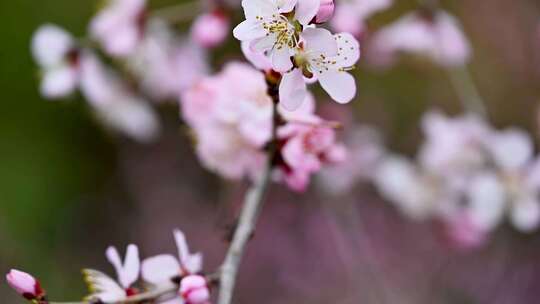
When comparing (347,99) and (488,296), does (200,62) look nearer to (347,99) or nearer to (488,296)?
(347,99)

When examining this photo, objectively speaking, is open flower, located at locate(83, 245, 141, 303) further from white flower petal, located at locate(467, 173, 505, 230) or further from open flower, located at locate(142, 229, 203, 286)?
white flower petal, located at locate(467, 173, 505, 230)

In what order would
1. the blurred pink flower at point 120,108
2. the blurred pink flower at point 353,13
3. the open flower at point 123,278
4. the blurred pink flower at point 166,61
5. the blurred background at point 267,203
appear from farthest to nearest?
the blurred background at point 267,203
the blurred pink flower at point 120,108
the blurred pink flower at point 166,61
the blurred pink flower at point 353,13
the open flower at point 123,278

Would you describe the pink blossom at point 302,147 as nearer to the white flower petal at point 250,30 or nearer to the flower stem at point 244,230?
the flower stem at point 244,230

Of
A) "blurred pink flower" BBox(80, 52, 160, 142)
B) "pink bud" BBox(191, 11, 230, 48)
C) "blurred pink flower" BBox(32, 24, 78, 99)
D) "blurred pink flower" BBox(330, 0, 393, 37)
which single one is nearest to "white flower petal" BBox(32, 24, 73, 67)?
"blurred pink flower" BBox(32, 24, 78, 99)

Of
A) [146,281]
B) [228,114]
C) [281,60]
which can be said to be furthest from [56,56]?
[281,60]

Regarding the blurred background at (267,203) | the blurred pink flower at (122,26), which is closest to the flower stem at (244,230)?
the blurred pink flower at (122,26)

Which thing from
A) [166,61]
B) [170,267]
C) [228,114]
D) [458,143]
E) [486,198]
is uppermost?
[166,61]

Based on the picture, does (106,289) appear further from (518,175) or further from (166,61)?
(518,175)

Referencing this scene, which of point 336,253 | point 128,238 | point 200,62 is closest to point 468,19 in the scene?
point 336,253
